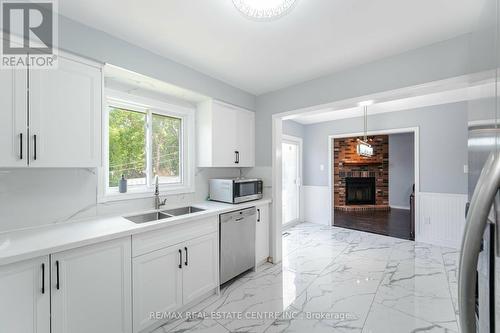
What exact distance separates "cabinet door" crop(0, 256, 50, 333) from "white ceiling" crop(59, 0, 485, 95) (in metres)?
1.75

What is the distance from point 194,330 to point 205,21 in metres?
2.52

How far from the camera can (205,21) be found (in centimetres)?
168

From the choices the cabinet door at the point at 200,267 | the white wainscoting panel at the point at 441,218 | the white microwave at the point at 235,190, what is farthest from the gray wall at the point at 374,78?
the white wainscoting panel at the point at 441,218

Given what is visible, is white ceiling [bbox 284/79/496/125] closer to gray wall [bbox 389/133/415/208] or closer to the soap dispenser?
the soap dispenser

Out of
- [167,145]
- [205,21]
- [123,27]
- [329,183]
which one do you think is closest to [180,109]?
[167,145]

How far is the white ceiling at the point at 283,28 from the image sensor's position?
1.53 m

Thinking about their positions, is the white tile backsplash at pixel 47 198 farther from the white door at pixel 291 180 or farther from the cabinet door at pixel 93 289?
the white door at pixel 291 180

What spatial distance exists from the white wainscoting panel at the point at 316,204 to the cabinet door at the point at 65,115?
14.5 ft

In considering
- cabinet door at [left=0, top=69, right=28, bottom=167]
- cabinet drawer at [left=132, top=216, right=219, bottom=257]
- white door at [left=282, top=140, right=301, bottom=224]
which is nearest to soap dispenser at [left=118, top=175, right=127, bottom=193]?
cabinet drawer at [left=132, top=216, right=219, bottom=257]

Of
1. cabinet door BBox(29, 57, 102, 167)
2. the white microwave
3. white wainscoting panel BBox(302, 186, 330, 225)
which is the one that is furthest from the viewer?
white wainscoting panel BBox(302, 186, 330, 225)

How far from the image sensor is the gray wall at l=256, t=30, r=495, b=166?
1.88 meters

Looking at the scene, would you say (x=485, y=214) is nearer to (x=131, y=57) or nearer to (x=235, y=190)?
(x=235, y=190)

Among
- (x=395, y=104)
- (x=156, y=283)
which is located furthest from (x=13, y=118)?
(x=395, y=104)

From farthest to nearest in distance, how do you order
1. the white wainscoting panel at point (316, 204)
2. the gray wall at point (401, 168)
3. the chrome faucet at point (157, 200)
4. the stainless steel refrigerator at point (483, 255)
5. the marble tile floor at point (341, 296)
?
the gray wall at point (401, 168) → the white wainscoting panel at point (316, 204) → the chrome faucet at point (157, 200) → the marble tile floor at point (341, 296) → the stainless steel refrigerator at point (483, 255)
